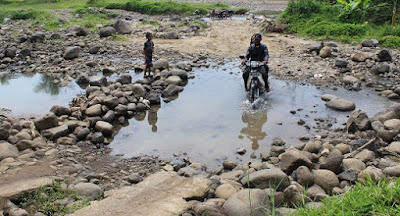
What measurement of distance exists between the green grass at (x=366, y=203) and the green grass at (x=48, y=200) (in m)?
2.89

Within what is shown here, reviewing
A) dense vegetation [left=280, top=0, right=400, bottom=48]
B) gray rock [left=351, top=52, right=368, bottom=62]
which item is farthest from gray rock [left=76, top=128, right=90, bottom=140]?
dense vegetation [left=280, top=0, right=400, bottom=48]

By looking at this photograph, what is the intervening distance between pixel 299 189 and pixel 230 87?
6269 mm

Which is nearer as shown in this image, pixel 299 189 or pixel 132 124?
pixel 299 189

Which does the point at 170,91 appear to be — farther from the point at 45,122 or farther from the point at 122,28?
the point at 122,28

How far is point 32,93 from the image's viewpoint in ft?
35.2

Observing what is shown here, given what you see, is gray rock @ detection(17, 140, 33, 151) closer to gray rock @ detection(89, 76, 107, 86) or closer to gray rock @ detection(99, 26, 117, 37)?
gray rock @ detection(89, 76, 107, 86)

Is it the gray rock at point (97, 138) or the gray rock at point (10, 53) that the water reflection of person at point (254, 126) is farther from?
the gray rock at point (10, 53)

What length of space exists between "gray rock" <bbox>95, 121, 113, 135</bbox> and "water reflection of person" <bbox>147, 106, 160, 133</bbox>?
38.2 inches

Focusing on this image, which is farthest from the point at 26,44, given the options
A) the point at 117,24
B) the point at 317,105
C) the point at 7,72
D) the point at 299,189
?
the point at 299,189

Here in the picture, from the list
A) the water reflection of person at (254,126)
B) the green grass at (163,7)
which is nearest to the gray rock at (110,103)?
the water reflection of person at (254,126)

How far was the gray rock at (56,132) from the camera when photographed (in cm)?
711

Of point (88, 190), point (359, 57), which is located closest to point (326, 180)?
point (88, 190)

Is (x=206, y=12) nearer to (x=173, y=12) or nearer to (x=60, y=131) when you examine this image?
(x=173, y=12)

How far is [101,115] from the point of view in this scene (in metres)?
8.30
